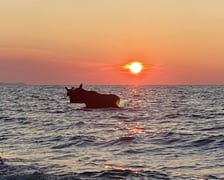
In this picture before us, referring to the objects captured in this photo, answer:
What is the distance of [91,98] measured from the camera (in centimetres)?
6525

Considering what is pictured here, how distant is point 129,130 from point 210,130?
231 inches

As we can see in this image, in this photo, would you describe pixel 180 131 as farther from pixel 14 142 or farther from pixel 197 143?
pixel 14 142

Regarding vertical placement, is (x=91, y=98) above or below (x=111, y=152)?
above

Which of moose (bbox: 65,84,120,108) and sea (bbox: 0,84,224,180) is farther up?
moose (bbox: 65,84,120,108)

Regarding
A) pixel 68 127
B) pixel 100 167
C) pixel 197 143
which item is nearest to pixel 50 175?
pixel 100 167

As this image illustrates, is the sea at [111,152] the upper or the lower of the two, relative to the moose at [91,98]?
lower

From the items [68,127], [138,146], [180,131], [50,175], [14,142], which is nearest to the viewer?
[50,175]

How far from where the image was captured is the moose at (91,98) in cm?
6444

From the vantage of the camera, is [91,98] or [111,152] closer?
[111,152]

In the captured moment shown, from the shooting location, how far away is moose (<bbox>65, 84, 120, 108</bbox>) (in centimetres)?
6444

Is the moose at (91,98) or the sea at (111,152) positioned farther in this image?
the moose at (91,98)

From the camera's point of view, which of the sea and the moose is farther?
the moose

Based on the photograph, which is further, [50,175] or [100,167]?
[100,167]

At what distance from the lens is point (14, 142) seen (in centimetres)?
2969
